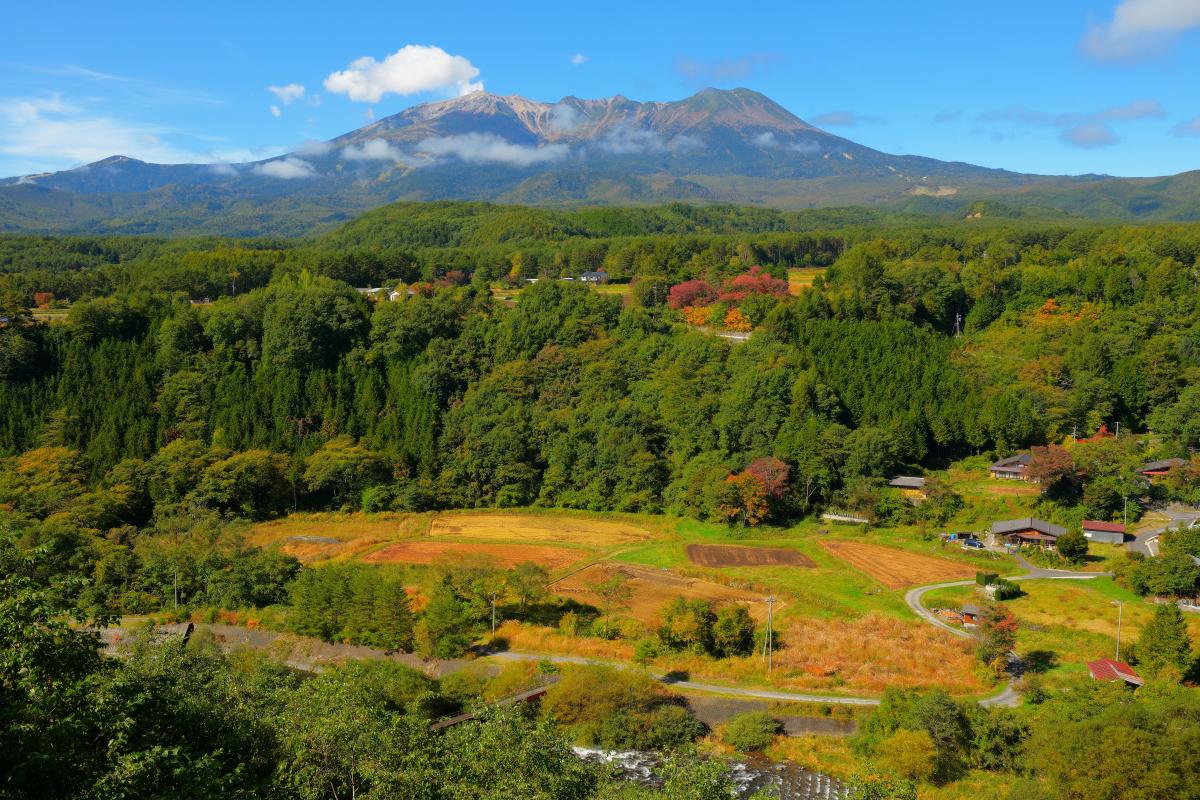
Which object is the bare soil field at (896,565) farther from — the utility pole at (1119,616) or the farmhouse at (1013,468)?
the farmhouse at (1013,468)

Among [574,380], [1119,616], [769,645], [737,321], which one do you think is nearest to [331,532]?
[574,380]

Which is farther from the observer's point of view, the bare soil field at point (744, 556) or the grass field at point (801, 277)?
the grass field at point (801, 277)

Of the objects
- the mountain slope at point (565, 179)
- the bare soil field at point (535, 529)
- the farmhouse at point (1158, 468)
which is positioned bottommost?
the bare soil field at point (535, 529)

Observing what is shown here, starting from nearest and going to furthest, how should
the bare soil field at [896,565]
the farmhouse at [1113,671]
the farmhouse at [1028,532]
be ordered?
the farmhouse at [1113,671] → the bare soil field at [896,565] → the farmhouse at [1028,532]

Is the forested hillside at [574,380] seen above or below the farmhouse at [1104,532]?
above

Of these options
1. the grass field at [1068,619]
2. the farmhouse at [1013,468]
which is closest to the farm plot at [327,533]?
the grass field at [1068,619]

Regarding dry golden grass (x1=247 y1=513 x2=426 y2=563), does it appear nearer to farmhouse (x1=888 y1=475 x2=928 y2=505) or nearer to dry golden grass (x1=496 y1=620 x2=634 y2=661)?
dry golden grass (x1=496 y1=620 x2=634 y2=661)

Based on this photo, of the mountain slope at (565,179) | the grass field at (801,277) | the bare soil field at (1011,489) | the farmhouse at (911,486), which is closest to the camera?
the bare soil field at (1011,489)

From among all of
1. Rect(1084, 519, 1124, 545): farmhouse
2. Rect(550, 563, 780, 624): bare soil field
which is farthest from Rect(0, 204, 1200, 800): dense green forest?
Rect(550, 563, 780, 624): bare soil field
